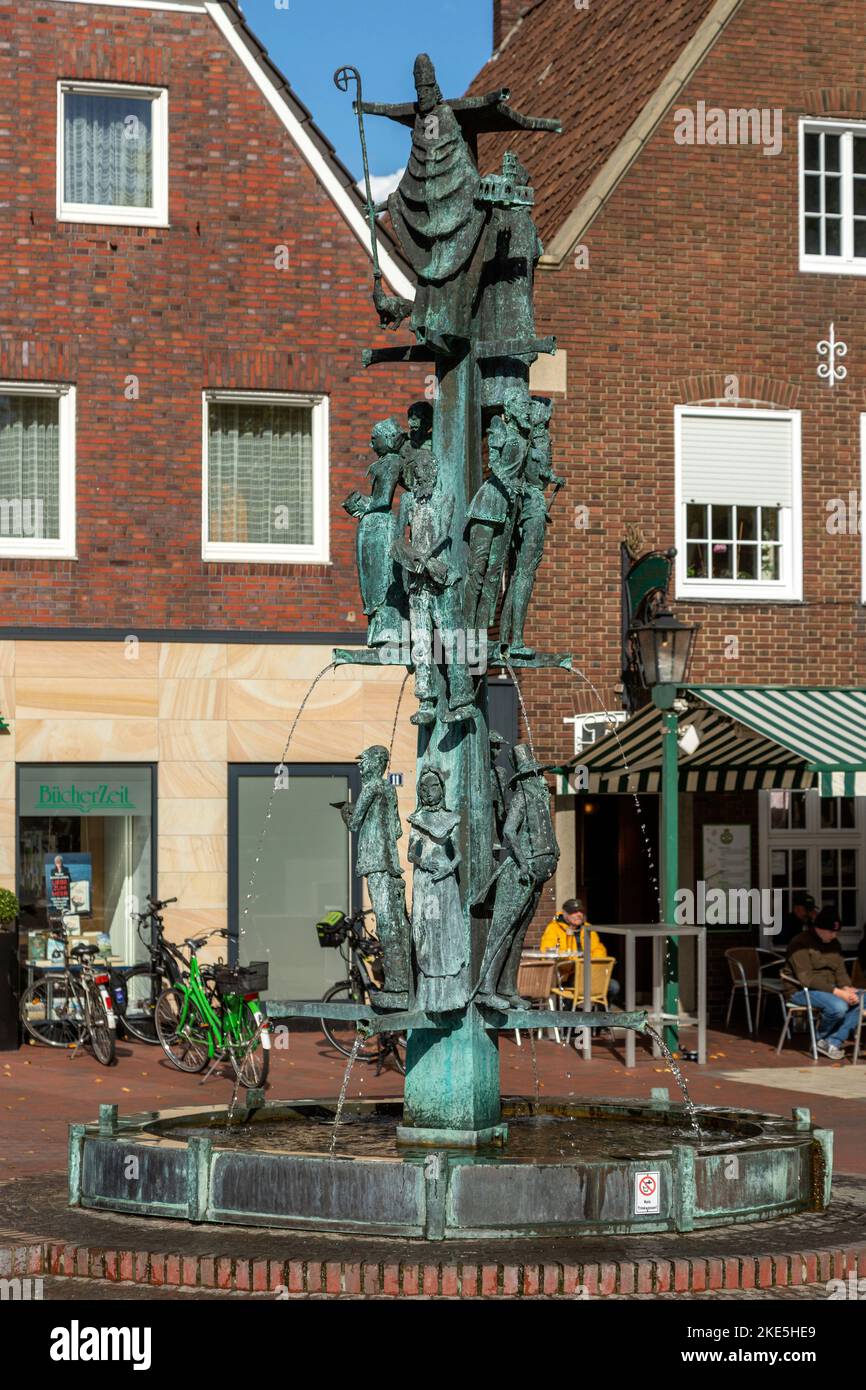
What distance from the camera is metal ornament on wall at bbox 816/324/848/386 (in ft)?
76.0

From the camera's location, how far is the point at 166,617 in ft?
70.1

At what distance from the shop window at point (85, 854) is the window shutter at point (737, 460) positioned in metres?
6.34

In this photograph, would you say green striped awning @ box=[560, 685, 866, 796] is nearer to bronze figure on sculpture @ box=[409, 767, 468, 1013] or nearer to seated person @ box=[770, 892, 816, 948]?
seated person @ box=[770, 892, 816, 948]

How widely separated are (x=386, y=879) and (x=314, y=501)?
11.2 m

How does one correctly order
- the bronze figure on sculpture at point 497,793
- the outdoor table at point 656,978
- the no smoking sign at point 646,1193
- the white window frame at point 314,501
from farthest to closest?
1. the white window frame at point 314,501
2. the outdoor table at point 656,978
3. the bronze figure on sculpture at point 497,793
4. the no smoking sign at point 646,1193

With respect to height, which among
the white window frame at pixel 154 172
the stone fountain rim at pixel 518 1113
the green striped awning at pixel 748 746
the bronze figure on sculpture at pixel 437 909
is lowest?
the stone fountain rim at pixel 518 1113

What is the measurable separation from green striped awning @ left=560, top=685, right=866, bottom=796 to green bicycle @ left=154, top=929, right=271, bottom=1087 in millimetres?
4197

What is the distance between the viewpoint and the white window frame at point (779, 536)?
22781 millimetres

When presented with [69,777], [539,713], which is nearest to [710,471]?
[539,713]

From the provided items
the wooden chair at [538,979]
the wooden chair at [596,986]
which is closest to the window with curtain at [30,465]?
the wooden chair at [538,979]

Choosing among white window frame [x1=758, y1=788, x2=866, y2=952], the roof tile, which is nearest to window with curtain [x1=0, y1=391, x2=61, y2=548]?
the roof tile

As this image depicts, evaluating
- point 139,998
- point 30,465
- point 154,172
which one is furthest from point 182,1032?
point 154,172

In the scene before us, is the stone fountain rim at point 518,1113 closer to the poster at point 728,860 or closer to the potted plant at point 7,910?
the potted plant at point 7,910

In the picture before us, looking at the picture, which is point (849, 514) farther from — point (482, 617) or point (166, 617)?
point (482, 617)
